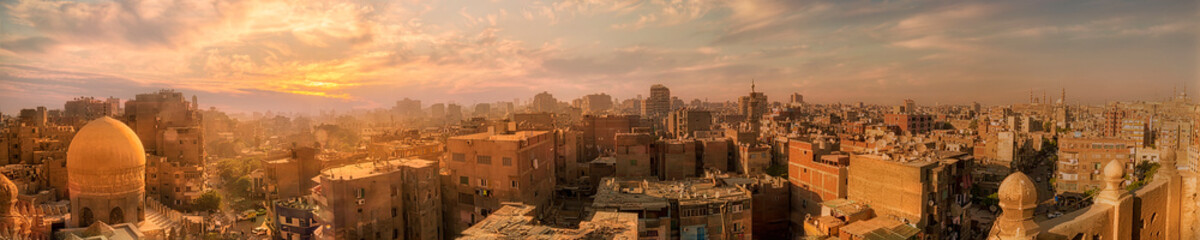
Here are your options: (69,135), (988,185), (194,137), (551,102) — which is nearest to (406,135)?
(194,137)

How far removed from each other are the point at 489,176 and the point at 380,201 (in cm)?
422

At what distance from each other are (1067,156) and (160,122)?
5488 cm

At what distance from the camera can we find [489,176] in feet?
64.5

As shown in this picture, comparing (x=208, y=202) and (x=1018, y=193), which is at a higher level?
(x=1018, y=193)

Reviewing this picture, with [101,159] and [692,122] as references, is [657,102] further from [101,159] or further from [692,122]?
[101,159]

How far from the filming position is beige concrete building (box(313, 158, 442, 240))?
51.8 feet

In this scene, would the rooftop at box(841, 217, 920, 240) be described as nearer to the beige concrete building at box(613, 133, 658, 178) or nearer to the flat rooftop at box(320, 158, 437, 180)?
the beige concrete building at box(613, 133, 658, 178)

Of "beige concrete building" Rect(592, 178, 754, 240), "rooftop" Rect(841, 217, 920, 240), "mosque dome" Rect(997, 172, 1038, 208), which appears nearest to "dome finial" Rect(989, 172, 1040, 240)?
"mosque dome" Rect(997, 172, 1038, 208)

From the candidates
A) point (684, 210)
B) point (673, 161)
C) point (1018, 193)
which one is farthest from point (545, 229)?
point (673, 161)

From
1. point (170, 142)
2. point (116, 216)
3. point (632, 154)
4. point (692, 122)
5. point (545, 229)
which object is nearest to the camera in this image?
point (545, 229)

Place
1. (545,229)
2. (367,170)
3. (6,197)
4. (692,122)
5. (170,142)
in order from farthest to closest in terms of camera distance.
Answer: (692,122) < (170,142) < (367,170) < (6,197) < (545,229)

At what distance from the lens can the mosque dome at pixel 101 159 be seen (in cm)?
1549

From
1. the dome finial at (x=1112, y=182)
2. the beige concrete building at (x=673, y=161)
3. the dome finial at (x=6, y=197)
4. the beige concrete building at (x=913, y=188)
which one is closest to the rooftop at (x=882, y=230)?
the beige concrete building at (x=913, y=188)

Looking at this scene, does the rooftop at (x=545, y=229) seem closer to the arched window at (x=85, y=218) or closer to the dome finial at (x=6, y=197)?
the dome finial at (x=6, y=197)
